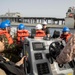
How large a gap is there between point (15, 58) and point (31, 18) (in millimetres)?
76361

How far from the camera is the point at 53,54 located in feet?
16.9

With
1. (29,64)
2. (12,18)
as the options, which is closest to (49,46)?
(29,64)

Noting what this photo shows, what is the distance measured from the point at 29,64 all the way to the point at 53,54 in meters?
0.60

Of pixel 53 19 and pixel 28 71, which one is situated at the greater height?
pixel 28 71

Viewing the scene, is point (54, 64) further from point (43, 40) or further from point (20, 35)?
point (20, 35)

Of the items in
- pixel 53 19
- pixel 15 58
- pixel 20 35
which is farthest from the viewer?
pixel 53 19

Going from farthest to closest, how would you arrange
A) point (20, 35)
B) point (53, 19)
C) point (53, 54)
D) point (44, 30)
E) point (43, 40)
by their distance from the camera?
1. point (53, 19)
2. point (44, 30)
3. point (20, 35)
4. point (43, 40)
5. point (53, 54)

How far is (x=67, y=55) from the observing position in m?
3.73

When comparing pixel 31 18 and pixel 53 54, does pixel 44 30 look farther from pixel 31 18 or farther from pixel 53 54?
pixel 31 18

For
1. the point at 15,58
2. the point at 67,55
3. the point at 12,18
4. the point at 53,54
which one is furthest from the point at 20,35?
the point at 12,18

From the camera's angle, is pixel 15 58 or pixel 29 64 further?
pixel 15 58

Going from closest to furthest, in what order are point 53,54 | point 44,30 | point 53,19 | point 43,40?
point 53,54 < point 43,40 < point 44,30 < point 53,19

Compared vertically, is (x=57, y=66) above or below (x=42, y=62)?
below

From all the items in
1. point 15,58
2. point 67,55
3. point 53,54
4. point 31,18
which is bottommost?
point 31,18
